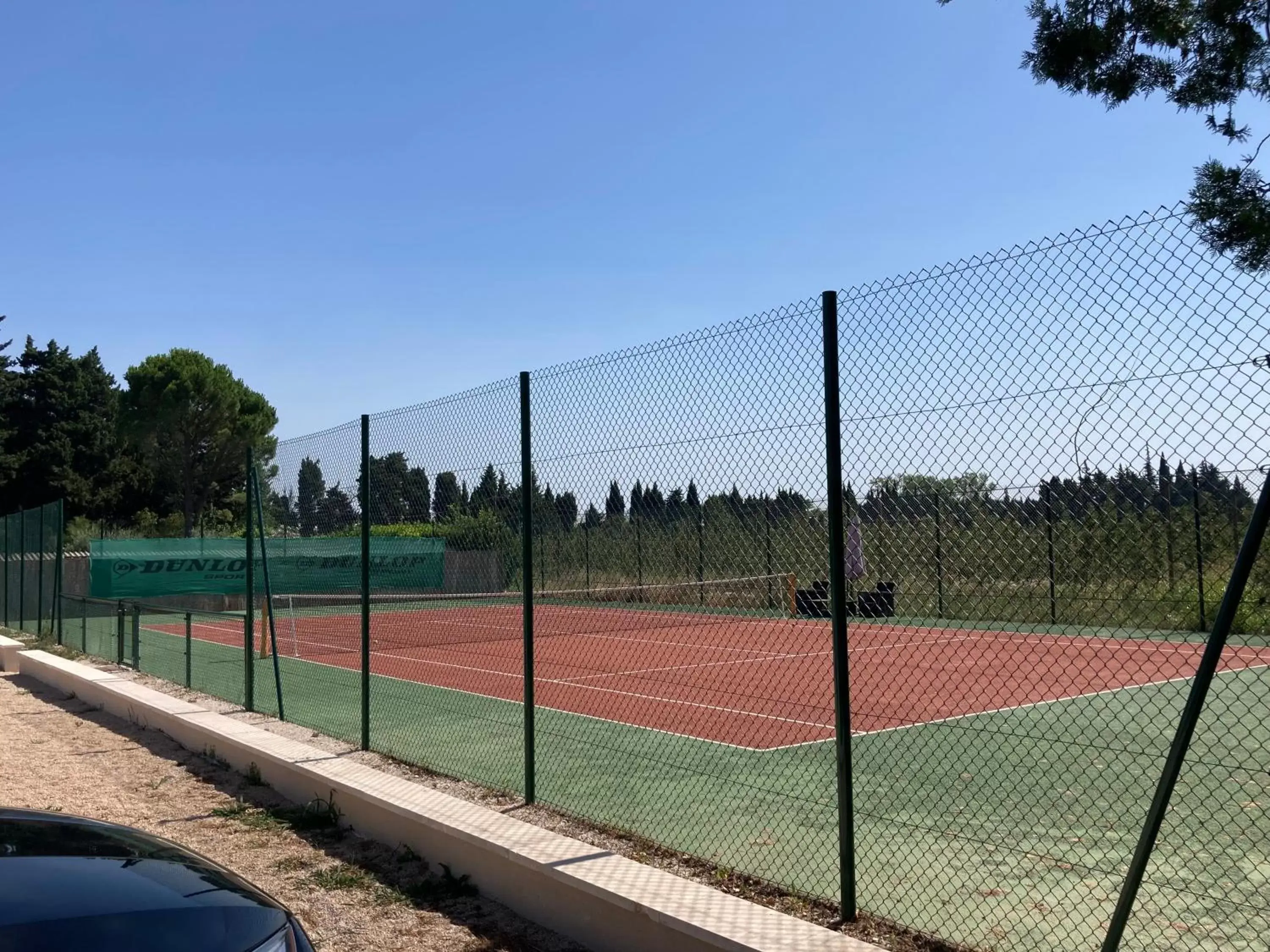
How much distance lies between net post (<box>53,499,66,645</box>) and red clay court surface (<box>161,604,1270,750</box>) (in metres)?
5.49

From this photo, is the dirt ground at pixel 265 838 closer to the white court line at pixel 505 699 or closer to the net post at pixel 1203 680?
the white court line at pixel 505 699

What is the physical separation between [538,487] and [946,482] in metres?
3.24

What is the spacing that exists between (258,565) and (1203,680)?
1378 cm

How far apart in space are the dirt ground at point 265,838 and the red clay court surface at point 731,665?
6.42 feet

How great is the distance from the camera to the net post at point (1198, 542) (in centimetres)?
339

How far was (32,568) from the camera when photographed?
71.7 feet

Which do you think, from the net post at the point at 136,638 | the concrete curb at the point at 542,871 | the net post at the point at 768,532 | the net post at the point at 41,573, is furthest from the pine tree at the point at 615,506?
the net post at the point at 41,573

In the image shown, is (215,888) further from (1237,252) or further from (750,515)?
(1237,252)

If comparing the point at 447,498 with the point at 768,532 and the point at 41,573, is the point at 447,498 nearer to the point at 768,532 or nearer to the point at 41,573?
the point at 768,532

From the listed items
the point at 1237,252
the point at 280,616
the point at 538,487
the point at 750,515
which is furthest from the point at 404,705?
the point at 1237,252

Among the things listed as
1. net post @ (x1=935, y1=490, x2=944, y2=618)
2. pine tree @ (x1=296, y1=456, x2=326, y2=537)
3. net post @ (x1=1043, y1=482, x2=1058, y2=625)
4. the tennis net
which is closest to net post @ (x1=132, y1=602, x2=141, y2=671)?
the tennis net

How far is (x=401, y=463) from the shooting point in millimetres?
8602

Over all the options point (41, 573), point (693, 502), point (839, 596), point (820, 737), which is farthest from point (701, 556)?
point (41, 573)

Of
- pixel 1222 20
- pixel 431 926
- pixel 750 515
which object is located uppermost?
pixel 1222 20
